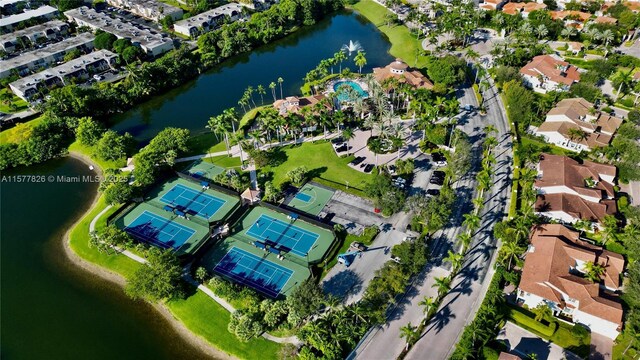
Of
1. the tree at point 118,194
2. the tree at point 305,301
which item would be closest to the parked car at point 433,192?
the tree at point 305,301

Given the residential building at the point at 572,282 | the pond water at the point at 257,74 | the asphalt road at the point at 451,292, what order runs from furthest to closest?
the pond water at the point at 257,74
the asphalt road at the point at 451,292
the residential building at the point at 572,282

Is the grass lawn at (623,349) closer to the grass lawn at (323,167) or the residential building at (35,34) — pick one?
the grass lawn at (323,167)

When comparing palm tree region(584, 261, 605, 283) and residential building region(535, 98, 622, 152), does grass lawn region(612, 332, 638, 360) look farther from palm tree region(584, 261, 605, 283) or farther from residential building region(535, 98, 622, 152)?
residential building region(535, 98, 622, 152)

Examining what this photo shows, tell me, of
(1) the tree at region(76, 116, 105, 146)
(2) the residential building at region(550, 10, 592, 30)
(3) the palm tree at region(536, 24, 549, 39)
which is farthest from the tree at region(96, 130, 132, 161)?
(2) the residential building at region(550, 10, 592, 30)

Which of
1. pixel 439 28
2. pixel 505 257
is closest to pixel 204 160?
pixel 505 257

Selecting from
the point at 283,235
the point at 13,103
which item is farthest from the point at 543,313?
the point at 13,103

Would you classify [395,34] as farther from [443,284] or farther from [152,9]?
[443,284]

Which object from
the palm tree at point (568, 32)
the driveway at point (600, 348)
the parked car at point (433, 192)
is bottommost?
the driveway at point (600, 348)
